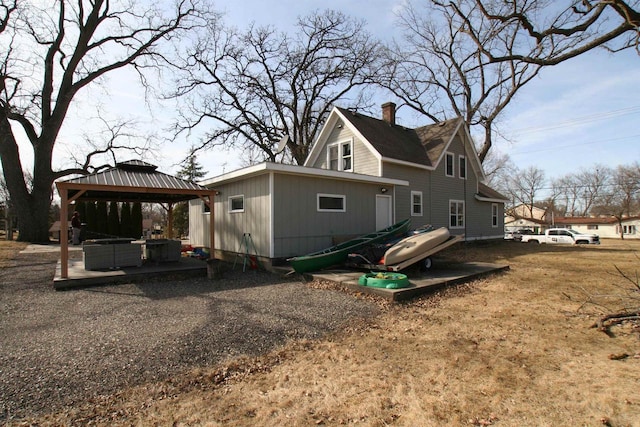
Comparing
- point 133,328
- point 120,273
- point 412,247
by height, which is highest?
point 412,247

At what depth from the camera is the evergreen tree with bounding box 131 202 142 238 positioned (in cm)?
2472

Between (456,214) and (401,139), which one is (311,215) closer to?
(401,139)

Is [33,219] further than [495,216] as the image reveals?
No

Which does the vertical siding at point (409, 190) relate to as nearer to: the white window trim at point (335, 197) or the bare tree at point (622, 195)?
the white window trim at point (335, 197)

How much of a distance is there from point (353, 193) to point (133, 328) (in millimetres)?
8387

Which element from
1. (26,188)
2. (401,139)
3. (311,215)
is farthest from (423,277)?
(26,188)

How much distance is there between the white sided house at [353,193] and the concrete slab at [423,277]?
2.19 metres

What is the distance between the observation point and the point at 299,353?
4.36 metres

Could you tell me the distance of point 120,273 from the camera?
8719 mm

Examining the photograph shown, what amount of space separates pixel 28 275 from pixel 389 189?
11589mm

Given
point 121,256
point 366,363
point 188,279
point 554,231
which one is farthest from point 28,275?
point 554,231

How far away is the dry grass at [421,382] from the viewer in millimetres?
2949

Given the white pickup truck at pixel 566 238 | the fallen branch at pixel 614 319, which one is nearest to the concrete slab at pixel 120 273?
the fallen branch at pixel 614 319

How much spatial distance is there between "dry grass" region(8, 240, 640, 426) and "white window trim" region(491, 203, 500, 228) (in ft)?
57.1
